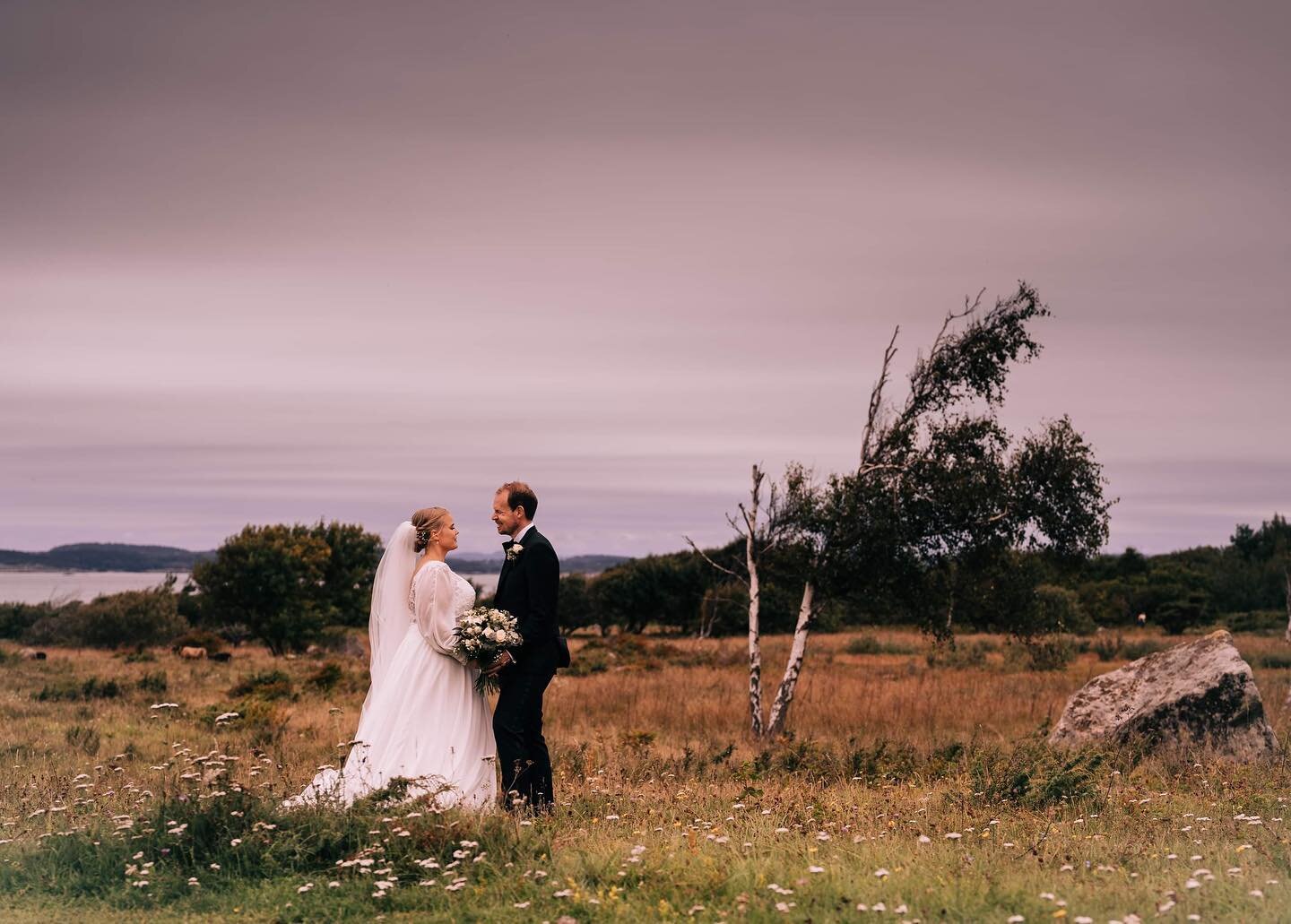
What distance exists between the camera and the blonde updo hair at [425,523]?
966cm

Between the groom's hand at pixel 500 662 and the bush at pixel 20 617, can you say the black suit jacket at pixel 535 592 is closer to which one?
the groom's hand at pixel 500 662

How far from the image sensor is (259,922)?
6258 mm

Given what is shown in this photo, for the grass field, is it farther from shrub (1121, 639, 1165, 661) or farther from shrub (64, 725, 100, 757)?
shrub (1121, 639, 1165, 661)

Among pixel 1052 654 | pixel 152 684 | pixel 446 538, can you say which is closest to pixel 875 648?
pixel 1052 654

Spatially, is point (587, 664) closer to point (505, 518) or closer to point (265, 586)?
point (265, 586)

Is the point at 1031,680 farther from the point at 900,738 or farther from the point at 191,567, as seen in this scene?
the point at 191,567

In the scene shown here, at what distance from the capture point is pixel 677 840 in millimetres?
7504

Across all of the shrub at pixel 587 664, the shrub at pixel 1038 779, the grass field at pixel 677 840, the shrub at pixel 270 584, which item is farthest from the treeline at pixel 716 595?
the shrub at pixel 1038 779

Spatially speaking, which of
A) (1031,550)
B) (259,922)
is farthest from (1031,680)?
(259,922)

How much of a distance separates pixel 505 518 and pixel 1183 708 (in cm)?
953

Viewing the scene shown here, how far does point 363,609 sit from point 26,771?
3704 centimetres

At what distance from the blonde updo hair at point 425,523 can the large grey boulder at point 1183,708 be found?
9.25m

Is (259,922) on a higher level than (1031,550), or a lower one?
→ lower

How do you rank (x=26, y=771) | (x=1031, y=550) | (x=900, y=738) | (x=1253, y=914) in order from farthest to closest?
(x=1031, y=550), (x=900, y=738), (x=26, y=771), (x=1253, y=914)
